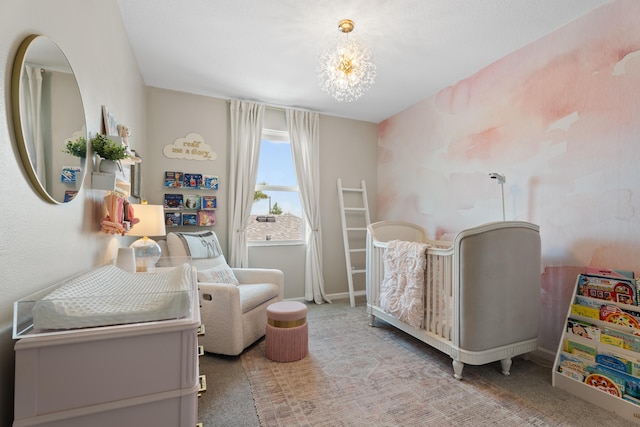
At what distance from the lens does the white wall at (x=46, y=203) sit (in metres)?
0.78

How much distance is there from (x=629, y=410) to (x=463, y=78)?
2726 mm

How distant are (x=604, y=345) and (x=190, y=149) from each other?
3723 millimetres

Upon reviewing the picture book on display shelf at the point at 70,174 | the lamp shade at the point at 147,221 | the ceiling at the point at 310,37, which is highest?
the ceiling at the point at 310,37

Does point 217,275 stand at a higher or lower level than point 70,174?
lower

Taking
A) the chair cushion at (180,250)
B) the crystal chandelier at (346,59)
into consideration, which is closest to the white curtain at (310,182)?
the crystal chandelier at (346,59)

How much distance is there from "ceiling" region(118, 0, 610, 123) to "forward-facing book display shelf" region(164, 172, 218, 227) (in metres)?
0.96

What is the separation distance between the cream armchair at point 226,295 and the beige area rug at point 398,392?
199mm

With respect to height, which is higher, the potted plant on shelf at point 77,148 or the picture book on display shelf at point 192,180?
the picture book on display shelf at point 192,180

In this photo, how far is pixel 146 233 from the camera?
205cm

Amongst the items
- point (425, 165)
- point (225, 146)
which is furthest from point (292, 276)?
point (425, 165)

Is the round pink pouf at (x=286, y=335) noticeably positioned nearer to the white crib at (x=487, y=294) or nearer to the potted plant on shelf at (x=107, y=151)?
the white crib at (x=487, y=294)

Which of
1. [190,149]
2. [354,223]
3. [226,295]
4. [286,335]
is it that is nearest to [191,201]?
[190,149]

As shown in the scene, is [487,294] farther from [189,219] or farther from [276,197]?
[189,219]

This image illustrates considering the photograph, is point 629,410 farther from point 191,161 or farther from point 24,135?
point 191,161
